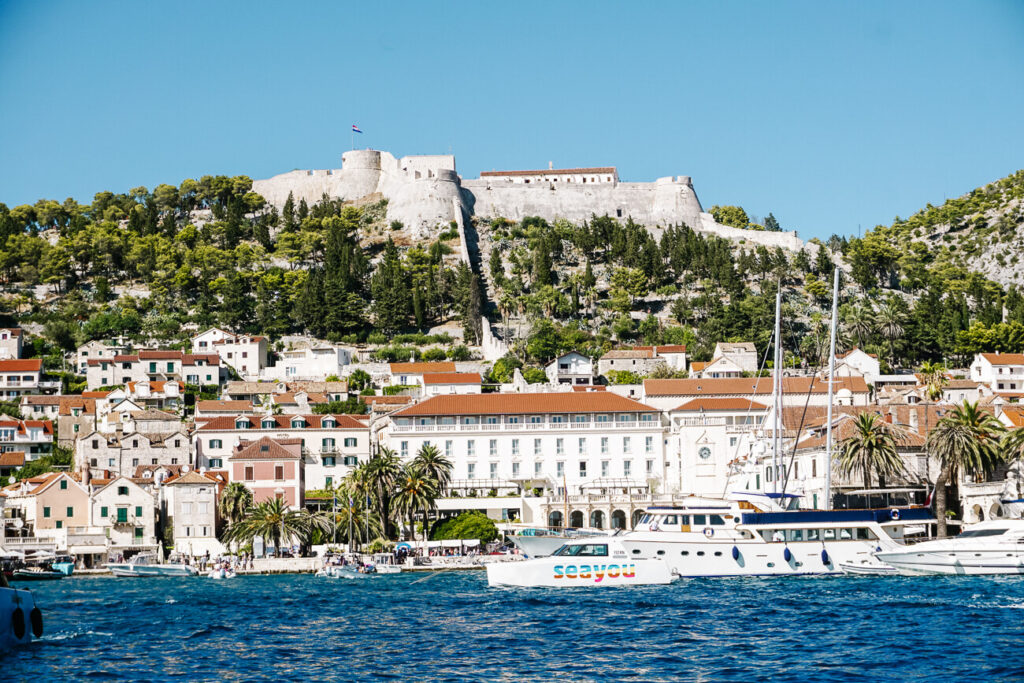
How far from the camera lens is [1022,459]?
64.2 m

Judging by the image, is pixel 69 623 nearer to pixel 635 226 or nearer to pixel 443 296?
pixel 443 296

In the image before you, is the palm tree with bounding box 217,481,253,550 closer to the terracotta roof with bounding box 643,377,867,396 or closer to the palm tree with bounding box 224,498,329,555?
the palm tree with bounding box 224,498,329,555

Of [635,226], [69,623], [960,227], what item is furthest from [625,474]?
[960,227]

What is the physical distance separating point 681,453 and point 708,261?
64918 mm

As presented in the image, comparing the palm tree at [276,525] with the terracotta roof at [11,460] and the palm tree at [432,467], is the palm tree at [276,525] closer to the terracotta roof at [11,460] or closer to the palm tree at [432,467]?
the palm tree at [432,467]

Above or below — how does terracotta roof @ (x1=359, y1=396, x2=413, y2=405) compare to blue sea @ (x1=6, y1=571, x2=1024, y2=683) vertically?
above

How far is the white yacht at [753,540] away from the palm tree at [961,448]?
1008 cm

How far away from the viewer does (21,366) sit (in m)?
114

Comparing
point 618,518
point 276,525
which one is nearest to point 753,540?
point 618,518

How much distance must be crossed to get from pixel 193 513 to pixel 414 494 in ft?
47.1

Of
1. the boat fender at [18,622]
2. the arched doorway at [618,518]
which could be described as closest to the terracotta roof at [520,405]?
the arched doorway at [618,518]

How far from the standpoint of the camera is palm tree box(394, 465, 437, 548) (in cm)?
Answer: 7244

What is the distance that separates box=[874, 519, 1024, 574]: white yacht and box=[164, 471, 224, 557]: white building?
4151 cm

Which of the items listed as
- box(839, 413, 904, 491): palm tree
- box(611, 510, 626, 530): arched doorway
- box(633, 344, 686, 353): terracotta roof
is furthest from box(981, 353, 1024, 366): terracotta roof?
box(839, 413, 904, 491): palm tree
